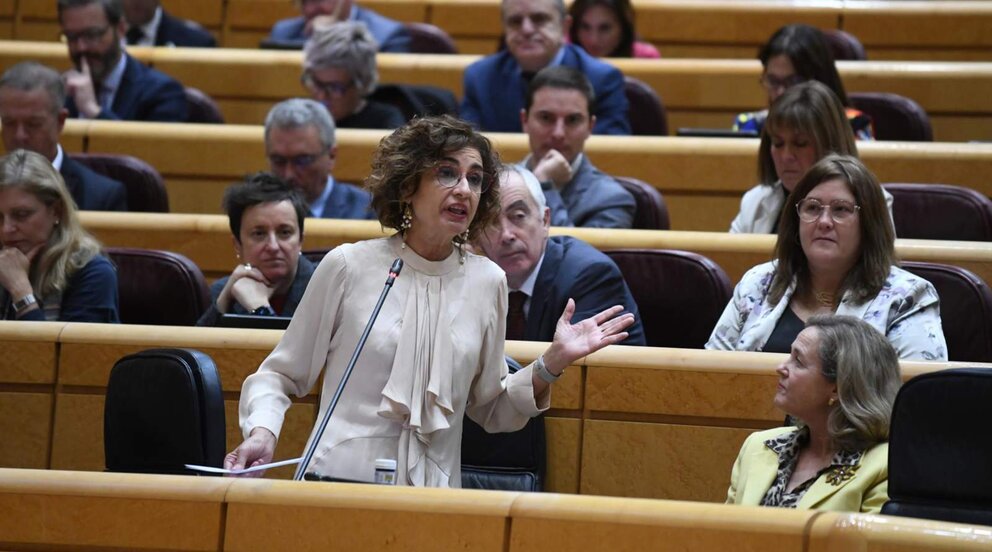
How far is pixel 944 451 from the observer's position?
1.54m

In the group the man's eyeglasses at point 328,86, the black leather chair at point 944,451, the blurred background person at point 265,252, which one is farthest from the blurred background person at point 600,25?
the black leather chair at point 944,451

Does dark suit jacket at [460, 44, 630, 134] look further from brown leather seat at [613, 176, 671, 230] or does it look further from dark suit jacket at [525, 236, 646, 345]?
dark suit jacket at [525, 236, 646, 345]

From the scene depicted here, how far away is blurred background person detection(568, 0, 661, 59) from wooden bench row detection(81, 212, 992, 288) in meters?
1.16

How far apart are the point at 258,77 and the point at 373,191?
212cm

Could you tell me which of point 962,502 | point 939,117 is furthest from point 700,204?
point 962,502

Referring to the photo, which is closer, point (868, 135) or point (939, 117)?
point (868, 135)

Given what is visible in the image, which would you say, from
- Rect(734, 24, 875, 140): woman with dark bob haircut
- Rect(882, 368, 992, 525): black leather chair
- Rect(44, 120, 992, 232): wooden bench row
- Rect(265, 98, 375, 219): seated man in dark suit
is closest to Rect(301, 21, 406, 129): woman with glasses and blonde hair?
Rect(44, 120, 992, 232): wooden bench row

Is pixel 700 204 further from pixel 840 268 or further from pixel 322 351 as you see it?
pixel 322 351

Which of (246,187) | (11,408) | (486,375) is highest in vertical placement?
(246,187)

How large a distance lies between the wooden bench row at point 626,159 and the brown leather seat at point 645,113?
0.30 metres

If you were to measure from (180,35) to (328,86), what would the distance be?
101 cm

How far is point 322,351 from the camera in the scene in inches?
69.1

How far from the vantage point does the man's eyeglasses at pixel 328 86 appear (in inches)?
130

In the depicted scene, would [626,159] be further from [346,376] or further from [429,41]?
[346,376]
